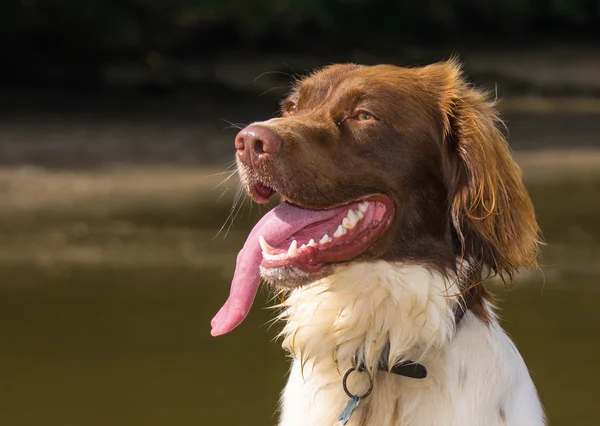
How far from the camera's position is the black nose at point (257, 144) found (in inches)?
154

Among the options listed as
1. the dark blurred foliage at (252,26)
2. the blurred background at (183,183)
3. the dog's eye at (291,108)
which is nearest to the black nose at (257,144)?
the dog's eye at (291,108)

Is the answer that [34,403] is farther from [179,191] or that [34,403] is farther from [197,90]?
[197,90]

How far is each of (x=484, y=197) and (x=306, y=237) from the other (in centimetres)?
60

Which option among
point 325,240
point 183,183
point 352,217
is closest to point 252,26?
point 183,183

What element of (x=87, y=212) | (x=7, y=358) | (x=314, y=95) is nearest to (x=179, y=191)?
(x=87, y=212)

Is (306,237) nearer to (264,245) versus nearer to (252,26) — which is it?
(264,245)

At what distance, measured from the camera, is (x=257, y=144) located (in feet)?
12.9

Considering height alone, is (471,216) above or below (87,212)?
above

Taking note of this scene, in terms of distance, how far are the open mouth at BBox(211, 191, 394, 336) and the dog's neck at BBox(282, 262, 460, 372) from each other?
3.9 inches

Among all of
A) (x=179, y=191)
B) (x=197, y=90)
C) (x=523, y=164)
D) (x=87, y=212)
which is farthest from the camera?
(x=197, y=90)

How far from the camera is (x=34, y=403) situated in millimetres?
5984

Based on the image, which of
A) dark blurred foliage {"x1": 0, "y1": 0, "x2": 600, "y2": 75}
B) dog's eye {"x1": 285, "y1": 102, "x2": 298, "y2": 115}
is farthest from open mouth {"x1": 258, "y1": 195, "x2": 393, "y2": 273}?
dark blurred foliage {"x1": 0, "y1": 0, "x2": 600, "y2": 75}

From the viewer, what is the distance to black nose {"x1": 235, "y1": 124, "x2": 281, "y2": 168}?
391 centimetres

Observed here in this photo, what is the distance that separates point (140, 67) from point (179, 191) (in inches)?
366
